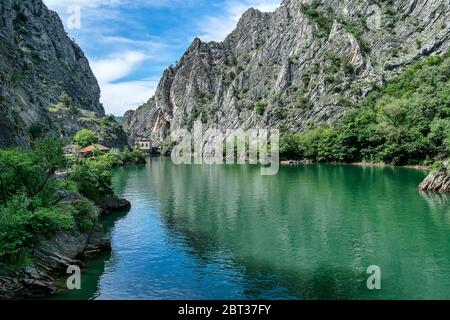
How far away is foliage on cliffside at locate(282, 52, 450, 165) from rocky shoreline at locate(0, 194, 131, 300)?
80.9 m

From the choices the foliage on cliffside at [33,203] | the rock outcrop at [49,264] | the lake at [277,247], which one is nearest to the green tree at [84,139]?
the lake at [277,247]

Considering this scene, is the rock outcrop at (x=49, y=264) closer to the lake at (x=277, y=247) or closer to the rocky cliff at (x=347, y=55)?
the lake at (x=277, y=247)

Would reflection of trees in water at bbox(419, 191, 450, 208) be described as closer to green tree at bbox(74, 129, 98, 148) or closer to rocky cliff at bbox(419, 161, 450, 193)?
rocky cliff at bbox(419, 161, 450, 193)

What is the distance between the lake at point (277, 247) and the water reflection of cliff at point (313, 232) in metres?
0.10

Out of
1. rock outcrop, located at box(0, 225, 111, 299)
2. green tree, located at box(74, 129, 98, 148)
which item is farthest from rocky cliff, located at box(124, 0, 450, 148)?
rock outcrop, located at box(0, 225, 111, 299)

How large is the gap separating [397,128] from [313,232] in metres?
83.6

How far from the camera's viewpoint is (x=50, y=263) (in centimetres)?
2961

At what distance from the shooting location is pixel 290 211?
5362 centimetres

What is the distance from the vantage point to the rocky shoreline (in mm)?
25812

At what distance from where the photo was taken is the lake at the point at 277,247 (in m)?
27.8

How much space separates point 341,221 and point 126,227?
23454mm

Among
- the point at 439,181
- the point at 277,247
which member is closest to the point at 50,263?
the point at 277,247
